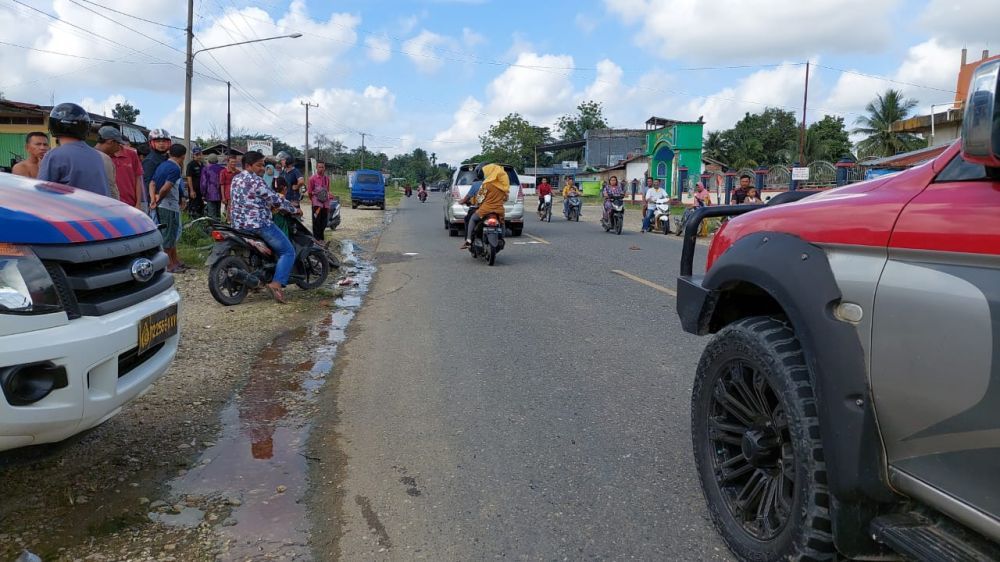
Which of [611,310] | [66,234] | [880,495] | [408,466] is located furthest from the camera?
[611,310]

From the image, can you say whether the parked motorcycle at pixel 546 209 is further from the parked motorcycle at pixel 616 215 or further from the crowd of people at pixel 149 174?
the crowd of people at pixel 149 174

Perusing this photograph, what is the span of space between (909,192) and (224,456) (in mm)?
3335

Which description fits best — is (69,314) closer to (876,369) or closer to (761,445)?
(761,445)

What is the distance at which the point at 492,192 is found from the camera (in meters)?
11.5

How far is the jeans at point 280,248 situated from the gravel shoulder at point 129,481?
7.70ft

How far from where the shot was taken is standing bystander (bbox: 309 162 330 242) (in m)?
13.4

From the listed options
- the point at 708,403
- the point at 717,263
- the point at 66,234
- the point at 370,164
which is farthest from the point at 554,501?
the point at 370,164

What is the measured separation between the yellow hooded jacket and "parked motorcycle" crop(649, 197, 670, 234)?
30.0ft

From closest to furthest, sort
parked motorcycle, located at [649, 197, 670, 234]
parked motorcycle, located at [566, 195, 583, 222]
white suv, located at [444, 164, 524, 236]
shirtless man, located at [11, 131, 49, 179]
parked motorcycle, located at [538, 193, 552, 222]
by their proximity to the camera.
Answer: shirtless man, located at [11, 131, 49, 179] → white suv, located at [444, 164, 524, 236] → parked motorcycle, located at [649, 197, 670, 234] → parked motorcycle, located at [538, 193, 552, 222] → parked motorcycle, located at [566, 195, 583, 222]

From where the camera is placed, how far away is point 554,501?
10.6 feet

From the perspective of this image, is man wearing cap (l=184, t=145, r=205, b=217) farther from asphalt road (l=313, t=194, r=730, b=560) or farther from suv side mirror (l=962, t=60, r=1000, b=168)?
suv side mirror (l=962, t=60, r=1000, b=168)

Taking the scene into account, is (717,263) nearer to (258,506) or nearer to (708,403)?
(708,403)

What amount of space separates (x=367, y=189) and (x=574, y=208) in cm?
1342

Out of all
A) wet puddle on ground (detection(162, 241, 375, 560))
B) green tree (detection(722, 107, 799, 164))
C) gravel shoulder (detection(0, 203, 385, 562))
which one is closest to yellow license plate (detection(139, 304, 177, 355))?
gravel shoulder (detection(0, 203, 385, 562))
